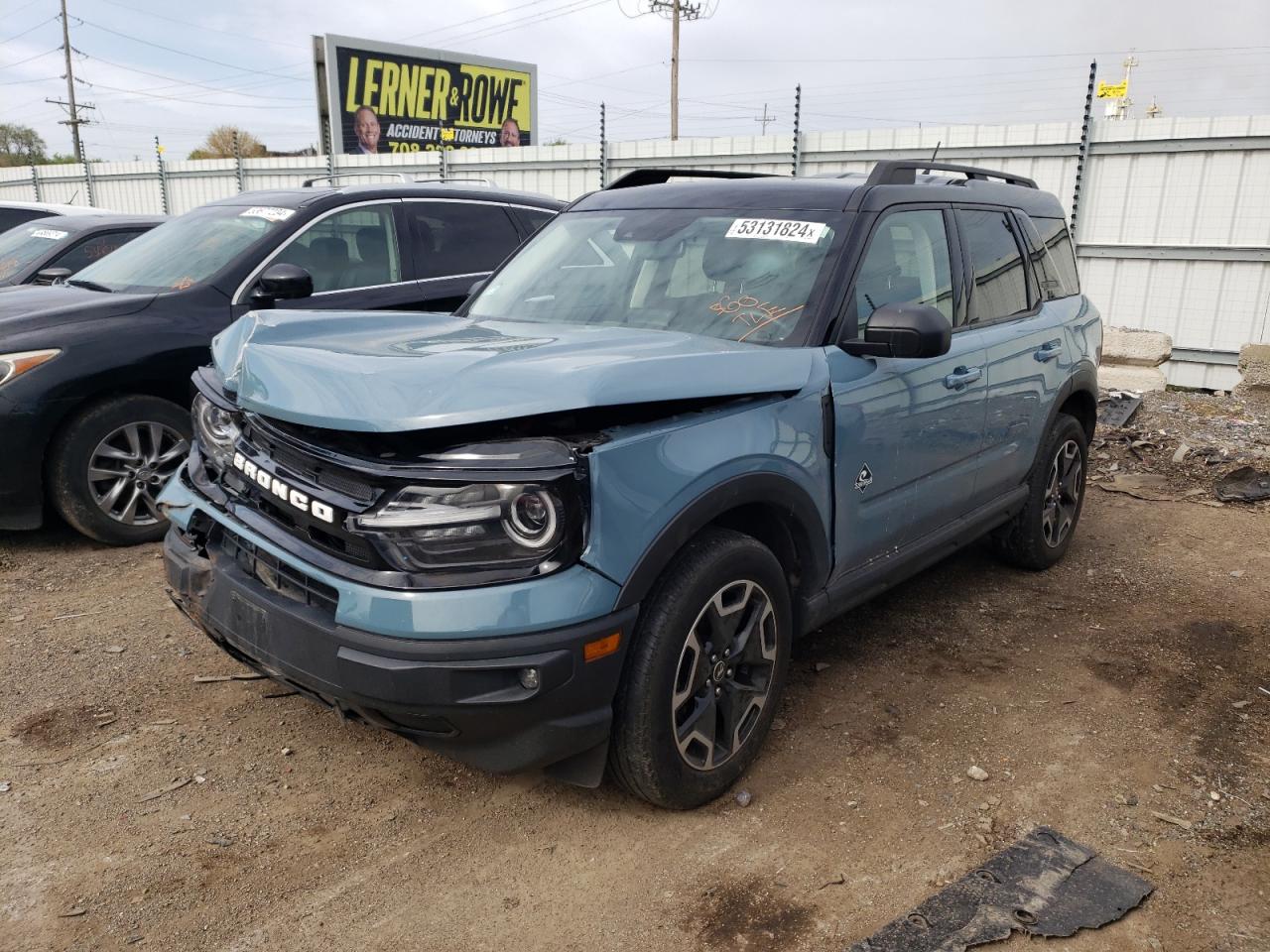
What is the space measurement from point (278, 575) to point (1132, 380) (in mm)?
8755

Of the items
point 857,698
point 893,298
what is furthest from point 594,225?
point 857,698

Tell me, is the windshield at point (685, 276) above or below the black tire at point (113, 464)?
above

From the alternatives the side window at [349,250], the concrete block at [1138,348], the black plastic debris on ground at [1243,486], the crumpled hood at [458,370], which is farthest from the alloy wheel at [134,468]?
the concrete block at [1138,348]

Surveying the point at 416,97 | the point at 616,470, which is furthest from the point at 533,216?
the point at 416,97

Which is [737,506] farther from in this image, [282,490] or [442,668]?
[282,490]

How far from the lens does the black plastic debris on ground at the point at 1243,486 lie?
649 cm

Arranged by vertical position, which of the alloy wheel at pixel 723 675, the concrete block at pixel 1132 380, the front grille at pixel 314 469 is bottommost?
the concrete block at pixel 1132 380

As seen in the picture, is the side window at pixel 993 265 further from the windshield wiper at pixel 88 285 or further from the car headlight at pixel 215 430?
the windshield wiper at pixel 88 285

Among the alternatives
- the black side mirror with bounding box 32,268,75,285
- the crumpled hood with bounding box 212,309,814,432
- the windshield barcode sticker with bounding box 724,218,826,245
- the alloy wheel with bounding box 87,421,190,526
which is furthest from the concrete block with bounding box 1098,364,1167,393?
the black side mirror with bounding box 32,268,75,285

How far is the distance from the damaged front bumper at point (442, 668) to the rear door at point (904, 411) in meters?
1.15

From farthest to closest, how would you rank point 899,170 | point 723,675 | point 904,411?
point 899,170
point 904,411
point 723,675

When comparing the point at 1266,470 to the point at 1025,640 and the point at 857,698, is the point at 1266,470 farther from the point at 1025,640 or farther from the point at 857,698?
the point at 857,698

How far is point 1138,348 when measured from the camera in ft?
31.0

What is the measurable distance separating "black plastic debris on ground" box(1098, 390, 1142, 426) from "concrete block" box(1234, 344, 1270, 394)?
1.14 m
